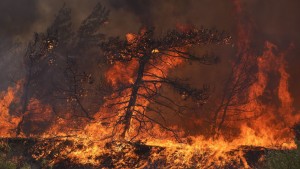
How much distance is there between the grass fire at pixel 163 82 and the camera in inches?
787

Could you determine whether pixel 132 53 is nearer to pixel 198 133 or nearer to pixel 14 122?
pixel 198 133

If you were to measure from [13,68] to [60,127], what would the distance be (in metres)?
14.4

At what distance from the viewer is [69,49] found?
3475 cm

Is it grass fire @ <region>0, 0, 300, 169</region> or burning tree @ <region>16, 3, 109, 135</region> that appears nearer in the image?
grass fire @ <region>0, 0, 300, 169</region>

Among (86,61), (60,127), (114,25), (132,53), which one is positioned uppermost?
(114,25)

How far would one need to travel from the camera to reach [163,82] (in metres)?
19.9

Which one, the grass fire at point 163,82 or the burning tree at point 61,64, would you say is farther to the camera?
the burning tree at point 61,64

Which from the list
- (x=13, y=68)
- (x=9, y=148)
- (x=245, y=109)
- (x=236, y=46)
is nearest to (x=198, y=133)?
(x=245, y=109)

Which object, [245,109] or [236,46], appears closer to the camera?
[245,109]

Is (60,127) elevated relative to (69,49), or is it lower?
lower

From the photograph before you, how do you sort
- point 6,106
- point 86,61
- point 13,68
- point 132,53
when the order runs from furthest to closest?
point 13,68
point 86,61
point 6,106
point 132,53

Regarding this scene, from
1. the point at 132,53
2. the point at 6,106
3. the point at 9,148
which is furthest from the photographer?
the point at 6,106

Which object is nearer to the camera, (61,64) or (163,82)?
(163,82)

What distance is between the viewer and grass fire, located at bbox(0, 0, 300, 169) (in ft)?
65.6
